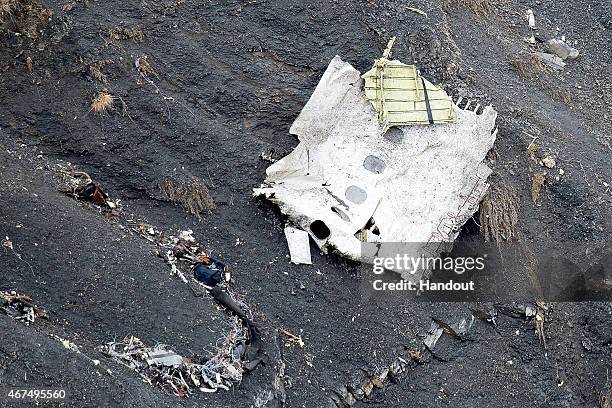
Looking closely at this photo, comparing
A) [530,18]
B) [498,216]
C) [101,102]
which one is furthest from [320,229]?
[530,18]

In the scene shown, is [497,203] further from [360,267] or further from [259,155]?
[259,155]

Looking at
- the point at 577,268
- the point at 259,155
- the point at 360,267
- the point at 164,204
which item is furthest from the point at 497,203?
the point at 164,204

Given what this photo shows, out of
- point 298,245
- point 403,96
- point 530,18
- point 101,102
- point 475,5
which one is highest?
point 475,5

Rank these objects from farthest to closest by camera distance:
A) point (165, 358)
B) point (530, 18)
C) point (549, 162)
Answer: point (530, 18), point (549, 162), point (165, 358)

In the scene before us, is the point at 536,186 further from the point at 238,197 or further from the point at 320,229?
the point at 238,197

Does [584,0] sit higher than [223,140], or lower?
higher

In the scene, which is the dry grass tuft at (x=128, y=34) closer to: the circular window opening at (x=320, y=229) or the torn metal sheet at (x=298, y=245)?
the torn metal sheet at (x=298, y=245)

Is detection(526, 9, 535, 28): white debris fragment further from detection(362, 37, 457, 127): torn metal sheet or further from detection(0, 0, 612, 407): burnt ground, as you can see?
detection(362, 37, 457, 127): torn metal sheet

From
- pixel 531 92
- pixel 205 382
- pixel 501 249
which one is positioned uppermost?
Answer: pixel 531 92
